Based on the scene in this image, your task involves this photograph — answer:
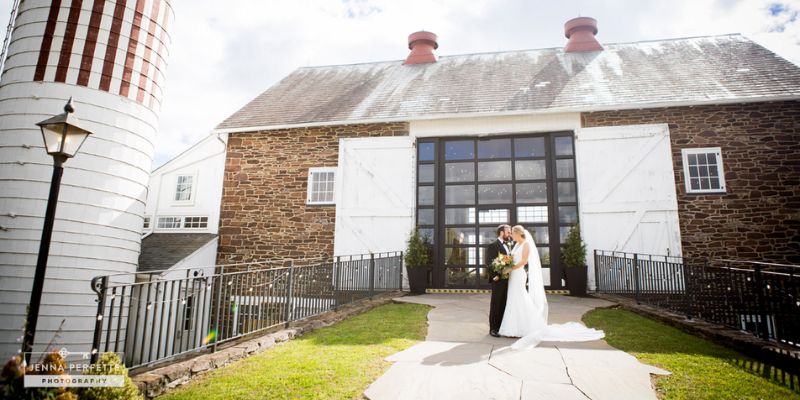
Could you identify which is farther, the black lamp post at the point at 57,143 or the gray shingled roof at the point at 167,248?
the gray shingled roof at the point at 167,248

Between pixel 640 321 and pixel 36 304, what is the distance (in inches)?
317

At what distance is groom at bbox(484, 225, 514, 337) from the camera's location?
254 inches

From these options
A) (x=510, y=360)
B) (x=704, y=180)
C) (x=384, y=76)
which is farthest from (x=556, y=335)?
(x=384, y=76)

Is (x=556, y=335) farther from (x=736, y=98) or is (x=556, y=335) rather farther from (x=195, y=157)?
(x=195, y=157)

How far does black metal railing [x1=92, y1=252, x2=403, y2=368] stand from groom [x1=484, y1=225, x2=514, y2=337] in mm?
3120

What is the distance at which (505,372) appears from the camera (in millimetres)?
4453

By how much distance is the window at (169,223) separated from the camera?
45.0ft

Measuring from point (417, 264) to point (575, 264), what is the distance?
160 inches

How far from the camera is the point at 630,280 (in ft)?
31.5

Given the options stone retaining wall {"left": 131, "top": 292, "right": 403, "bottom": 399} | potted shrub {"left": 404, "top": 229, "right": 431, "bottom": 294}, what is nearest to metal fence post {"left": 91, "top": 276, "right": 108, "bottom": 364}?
stone retaining wall {"left": 131, "top": 292, "right": 403, "bottom": 399}

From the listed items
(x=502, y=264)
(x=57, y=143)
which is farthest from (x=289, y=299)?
(x=57, y=143)

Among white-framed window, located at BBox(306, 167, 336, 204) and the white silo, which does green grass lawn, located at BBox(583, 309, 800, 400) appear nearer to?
white-framed window, located at BBox(306, 167, 336, 204)

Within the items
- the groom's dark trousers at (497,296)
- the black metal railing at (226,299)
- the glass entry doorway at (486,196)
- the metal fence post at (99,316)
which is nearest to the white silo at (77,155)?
the black metal railing at (226,299)

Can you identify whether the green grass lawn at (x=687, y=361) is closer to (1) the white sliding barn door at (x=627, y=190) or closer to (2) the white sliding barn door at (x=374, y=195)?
(1) the white sliding barn door at (x=627, y=190)
